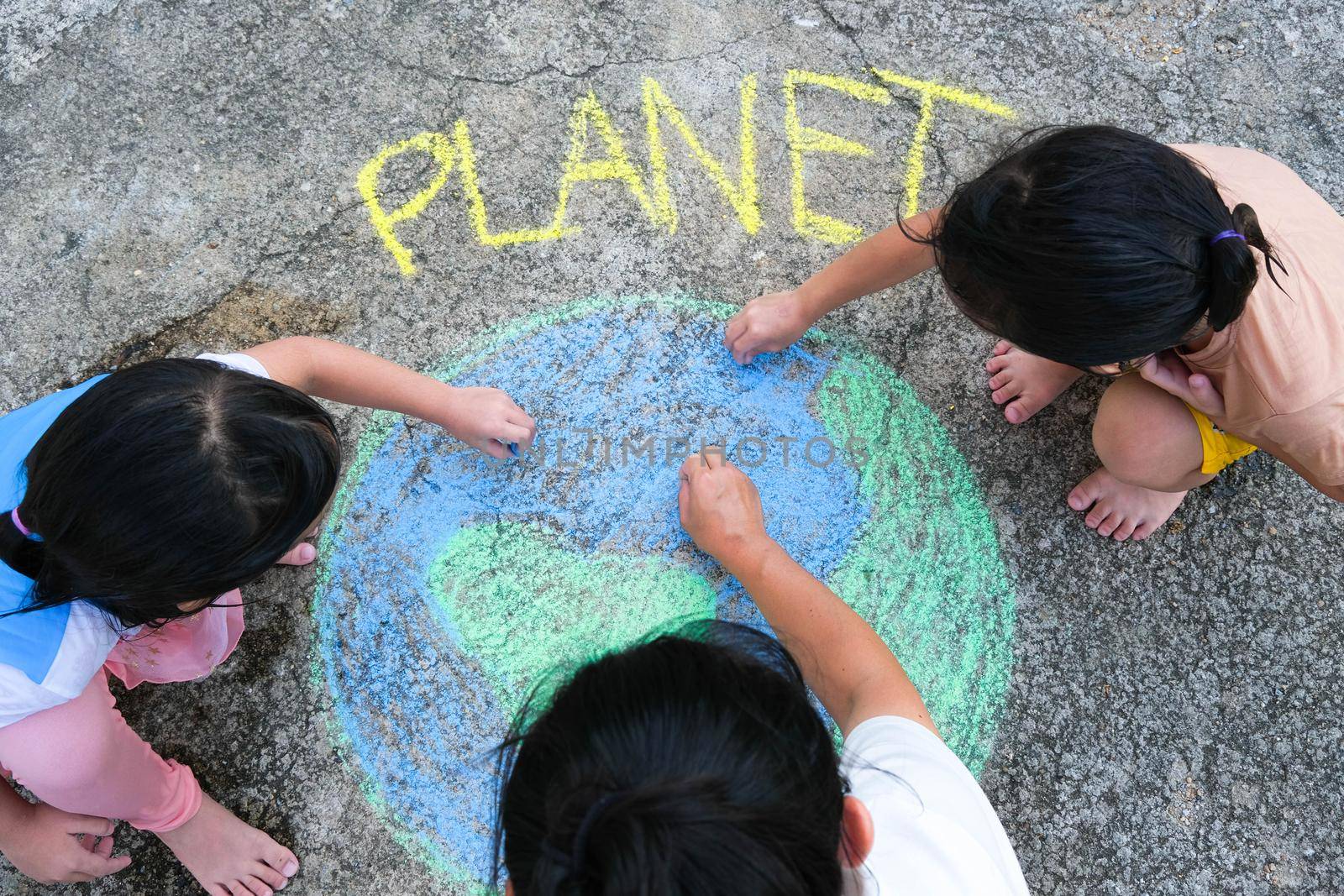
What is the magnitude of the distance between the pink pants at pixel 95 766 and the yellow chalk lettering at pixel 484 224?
3.30 feet

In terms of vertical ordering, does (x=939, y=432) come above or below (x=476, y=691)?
above

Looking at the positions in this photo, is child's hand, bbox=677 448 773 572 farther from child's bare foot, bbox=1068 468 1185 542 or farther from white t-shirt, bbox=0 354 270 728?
white t-shirt, bbox=0 354 270 728

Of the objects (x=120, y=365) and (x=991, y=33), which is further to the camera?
(x=991, y=33)

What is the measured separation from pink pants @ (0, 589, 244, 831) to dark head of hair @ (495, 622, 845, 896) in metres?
0.73

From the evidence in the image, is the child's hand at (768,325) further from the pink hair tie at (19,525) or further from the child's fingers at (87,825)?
the child's fingers at (87,825)

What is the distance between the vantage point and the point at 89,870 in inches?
52.7

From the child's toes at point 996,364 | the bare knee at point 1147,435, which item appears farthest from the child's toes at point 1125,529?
the child's toes at point 996,364

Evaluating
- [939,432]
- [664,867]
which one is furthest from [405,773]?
[939,432]

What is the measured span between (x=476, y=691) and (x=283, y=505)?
54 centimetres

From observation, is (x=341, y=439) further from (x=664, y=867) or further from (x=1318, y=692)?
(x=1318, y=692)

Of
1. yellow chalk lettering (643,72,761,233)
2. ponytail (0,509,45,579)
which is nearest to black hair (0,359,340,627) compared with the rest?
ponytail (0,509,45,579)

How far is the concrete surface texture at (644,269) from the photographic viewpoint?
146cm

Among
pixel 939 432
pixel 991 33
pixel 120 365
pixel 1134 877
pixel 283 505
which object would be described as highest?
pixel 991 33

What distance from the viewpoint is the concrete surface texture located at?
146cm
